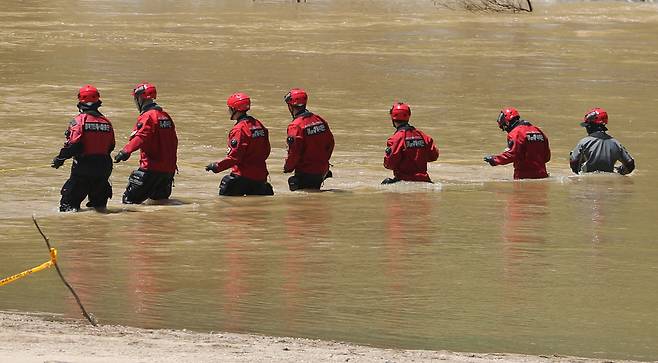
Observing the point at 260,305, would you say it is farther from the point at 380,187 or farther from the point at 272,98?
the point at 272,98

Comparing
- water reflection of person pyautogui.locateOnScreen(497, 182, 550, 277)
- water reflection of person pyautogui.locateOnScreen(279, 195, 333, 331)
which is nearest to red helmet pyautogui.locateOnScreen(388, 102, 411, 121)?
water reflection of person pyautogui.locateOnScreen(279, 195, 333, 331)

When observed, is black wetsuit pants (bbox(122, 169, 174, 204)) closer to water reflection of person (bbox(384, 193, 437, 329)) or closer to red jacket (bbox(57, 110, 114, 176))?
red jacket (bbox(57, 110, 114, 176))

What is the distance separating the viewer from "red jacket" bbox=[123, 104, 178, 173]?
57.9 feet

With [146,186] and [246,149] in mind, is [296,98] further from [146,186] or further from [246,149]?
[146,186]

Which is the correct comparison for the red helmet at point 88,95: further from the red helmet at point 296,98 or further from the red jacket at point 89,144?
the red helmet at point 296,98

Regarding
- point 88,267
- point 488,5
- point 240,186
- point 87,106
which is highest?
point 488,5

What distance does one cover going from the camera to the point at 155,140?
1784 cm

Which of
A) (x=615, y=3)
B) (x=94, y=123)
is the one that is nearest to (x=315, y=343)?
(x=94, y=123)

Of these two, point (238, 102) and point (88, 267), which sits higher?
point (238, 102)

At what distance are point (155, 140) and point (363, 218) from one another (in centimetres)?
253

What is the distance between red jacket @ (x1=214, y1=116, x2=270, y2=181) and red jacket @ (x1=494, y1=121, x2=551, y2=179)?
314cm

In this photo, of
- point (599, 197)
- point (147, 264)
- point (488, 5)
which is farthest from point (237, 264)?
point (488, 5)

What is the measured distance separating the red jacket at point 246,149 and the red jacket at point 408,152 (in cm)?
163

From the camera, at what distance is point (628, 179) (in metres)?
20.9
